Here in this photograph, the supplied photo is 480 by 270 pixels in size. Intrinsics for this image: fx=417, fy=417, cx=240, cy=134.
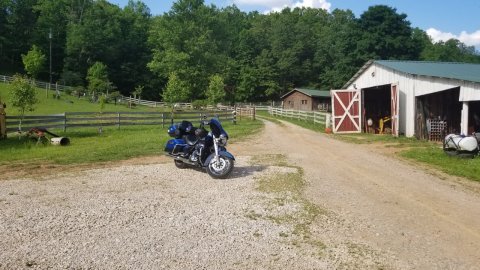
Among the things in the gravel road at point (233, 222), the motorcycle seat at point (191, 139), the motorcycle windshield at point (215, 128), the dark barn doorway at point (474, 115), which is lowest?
the gravel road at point (233, 222)

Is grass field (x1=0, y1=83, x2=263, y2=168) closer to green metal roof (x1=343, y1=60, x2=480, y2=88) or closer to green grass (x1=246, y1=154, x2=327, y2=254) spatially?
green grass (x1=246, y1=154, x2=327, y2=254)

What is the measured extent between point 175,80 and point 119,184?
3301 cm

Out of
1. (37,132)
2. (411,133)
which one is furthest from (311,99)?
(37,132)

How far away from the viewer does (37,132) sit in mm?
15219

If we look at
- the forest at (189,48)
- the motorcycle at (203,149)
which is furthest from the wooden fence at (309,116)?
the forest at (189,48)

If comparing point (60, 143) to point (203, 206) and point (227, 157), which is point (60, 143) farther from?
point (203, 206)

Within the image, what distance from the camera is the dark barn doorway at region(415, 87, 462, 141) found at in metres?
17.8

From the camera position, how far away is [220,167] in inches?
343

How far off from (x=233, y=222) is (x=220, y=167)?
300cm

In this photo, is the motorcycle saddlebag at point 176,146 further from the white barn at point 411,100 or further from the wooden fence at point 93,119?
the white barn at point 411,100

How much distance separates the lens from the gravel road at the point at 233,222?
4.50 meters

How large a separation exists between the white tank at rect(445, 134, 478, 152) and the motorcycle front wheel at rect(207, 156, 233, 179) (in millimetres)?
6892

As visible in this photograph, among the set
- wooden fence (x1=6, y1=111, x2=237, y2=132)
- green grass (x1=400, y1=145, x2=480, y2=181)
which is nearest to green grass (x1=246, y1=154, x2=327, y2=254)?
green grass (x1=400, y1=145, x2=480, y2=181)

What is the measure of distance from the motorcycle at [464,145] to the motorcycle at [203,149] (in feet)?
22.4
